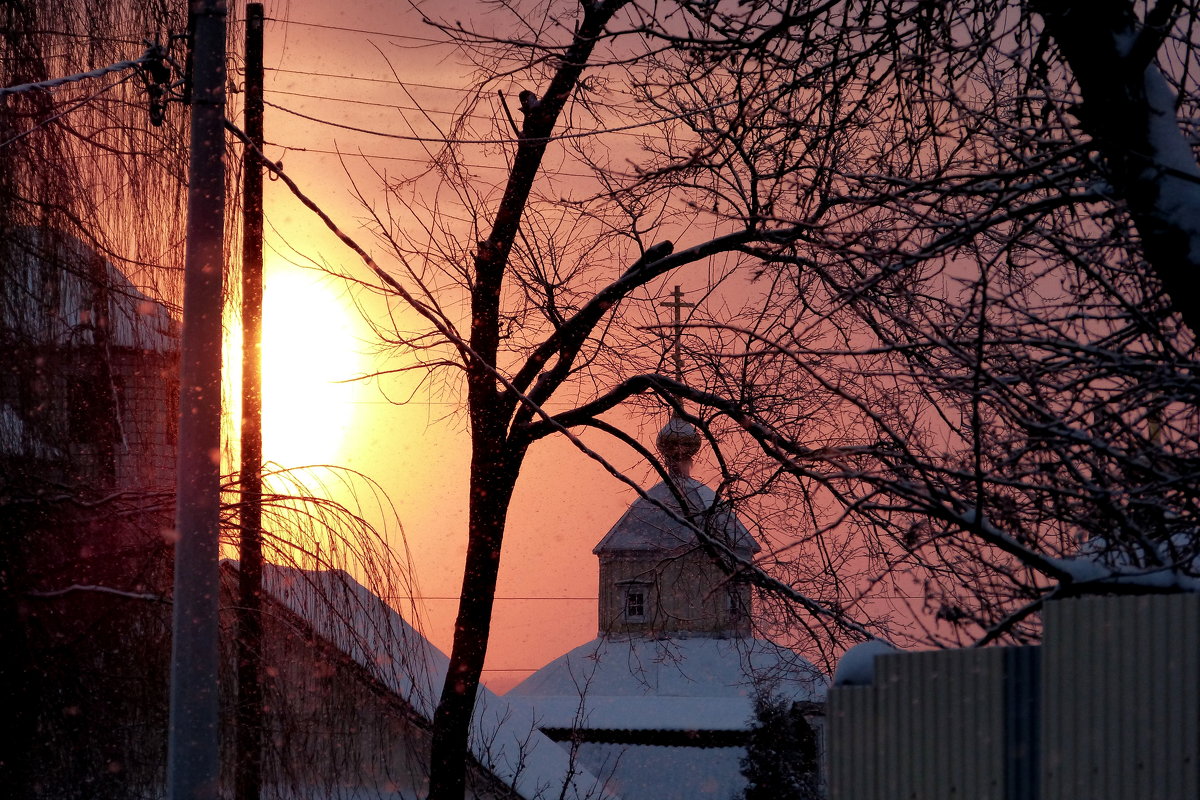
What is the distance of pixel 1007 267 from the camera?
678 centimetres

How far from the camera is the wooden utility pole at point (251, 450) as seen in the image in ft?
28.3

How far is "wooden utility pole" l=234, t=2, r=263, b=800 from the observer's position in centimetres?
863

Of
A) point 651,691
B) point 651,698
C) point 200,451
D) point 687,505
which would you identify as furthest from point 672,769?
point 200,451

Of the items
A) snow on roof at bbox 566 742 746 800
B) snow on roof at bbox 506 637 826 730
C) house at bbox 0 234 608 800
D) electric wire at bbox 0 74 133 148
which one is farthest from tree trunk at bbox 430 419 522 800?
snow on roof at bbox 566 742 746 800

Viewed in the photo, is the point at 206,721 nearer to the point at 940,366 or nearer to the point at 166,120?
the point at 940,366

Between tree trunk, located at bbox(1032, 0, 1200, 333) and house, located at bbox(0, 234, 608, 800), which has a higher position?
tree trunk, located at bbox(1032, 0, 1200, 333)

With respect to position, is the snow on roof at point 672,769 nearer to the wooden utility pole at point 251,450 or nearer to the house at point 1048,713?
the wooden utility pole at point 251,450

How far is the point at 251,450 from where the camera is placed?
32.7 feet

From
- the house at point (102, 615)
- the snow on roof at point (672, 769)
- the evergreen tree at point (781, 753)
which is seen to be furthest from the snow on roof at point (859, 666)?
the snow on roof at point (672, 769)

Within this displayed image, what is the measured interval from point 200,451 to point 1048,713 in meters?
4.41

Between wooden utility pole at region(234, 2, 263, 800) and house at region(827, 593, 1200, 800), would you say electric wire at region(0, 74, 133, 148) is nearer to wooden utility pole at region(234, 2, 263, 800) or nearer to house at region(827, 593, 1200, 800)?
wooden utility pole at region(234, 2, 263, 800)

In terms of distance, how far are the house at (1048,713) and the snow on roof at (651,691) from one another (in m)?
24.9

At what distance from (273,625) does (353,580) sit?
0.65 m

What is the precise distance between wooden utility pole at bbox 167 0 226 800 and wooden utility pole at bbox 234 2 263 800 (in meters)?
1.72
